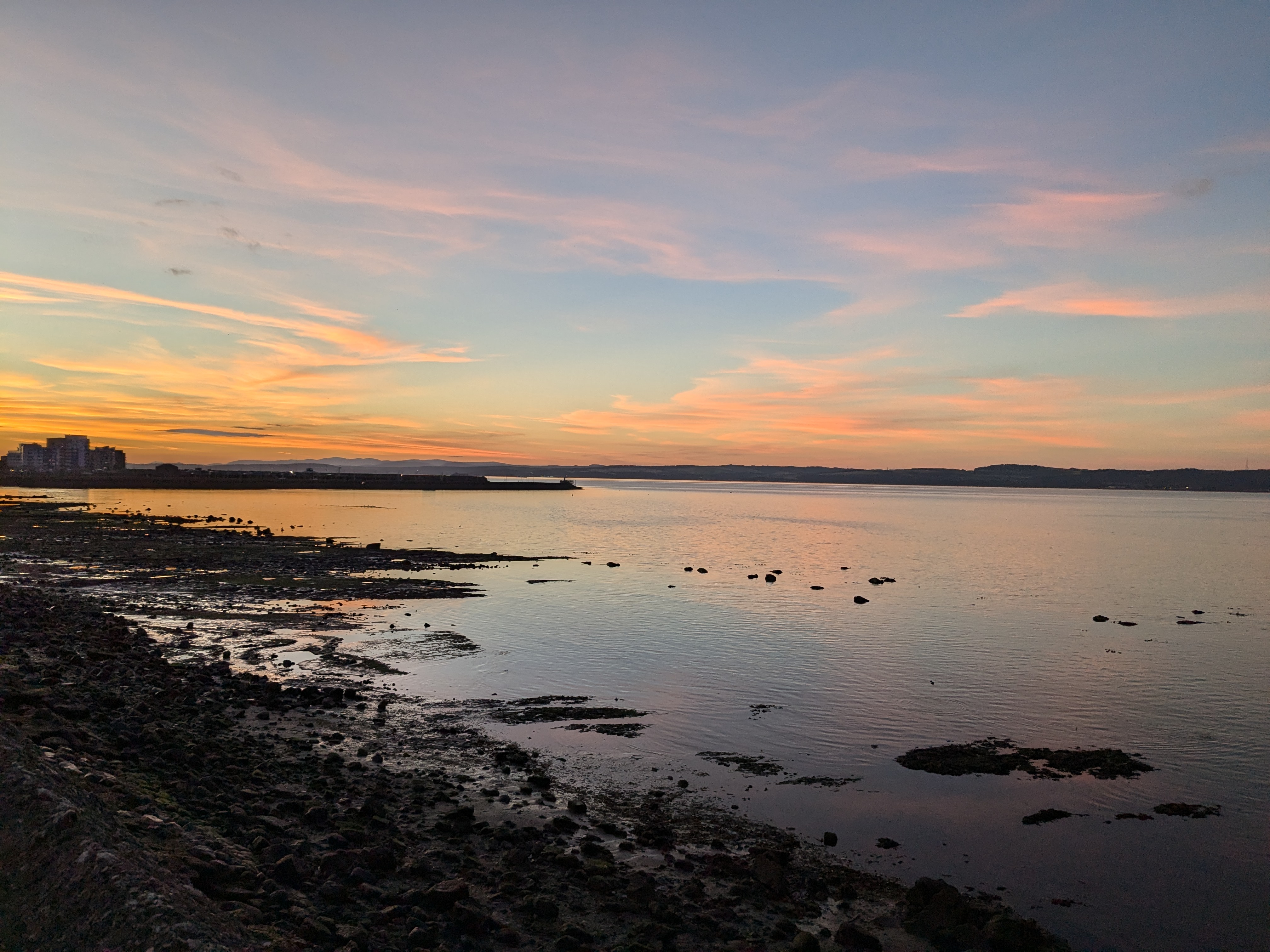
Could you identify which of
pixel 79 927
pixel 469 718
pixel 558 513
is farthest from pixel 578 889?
pixel 558 513

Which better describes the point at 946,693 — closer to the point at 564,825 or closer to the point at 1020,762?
the point at 1020,762

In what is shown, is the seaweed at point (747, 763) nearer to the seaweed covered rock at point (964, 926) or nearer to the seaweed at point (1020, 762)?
the seaweed at point (1020, 762)

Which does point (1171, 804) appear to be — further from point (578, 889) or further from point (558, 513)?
point (558, 513)

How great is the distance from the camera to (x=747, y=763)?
1549 cm

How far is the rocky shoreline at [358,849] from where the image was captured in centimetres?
675

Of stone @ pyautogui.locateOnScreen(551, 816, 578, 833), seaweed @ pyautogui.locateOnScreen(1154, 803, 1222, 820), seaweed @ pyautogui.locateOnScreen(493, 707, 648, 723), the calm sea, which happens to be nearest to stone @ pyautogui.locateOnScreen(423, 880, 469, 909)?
stone @ pyautogui.locateOnScreen(551, 816, 578, 833)

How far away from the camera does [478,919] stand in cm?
858

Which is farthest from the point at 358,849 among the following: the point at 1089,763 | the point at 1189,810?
the point at 1089,763

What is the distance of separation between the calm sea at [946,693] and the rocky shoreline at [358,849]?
1538 mm

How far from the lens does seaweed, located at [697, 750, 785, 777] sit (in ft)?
49.1

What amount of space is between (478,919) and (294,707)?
10.5 meters

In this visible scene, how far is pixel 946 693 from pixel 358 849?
17224 mm

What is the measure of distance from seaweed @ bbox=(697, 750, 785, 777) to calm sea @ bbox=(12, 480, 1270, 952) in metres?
0.33

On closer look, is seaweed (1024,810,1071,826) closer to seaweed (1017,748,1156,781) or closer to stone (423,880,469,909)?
seaweed (1017,748,1156,781)
